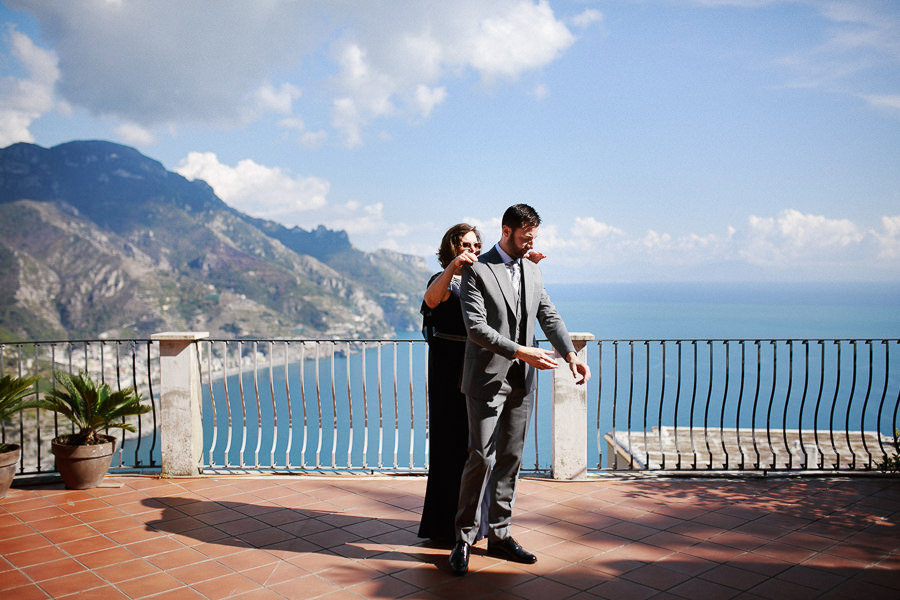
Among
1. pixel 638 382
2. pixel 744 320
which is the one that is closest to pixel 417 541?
pixel 638 382

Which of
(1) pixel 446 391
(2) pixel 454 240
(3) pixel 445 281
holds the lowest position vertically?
(1) pixel 446 391

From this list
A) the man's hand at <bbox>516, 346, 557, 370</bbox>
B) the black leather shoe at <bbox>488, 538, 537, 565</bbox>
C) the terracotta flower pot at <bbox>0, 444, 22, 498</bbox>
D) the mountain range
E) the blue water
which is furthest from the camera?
the blue water

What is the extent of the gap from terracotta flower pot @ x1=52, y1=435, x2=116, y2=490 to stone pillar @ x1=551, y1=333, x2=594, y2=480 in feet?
10.8

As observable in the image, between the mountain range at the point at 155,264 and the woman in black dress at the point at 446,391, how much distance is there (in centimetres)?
7579

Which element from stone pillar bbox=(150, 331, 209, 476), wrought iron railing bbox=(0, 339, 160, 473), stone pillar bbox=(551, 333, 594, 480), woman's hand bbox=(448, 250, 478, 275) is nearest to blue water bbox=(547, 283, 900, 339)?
wrought iron railing bbox=(0, 339, 160, 473)

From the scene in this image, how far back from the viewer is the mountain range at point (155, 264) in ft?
260

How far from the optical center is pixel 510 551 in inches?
119

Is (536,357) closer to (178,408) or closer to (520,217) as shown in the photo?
(520,217)

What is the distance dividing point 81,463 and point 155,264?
108 metres

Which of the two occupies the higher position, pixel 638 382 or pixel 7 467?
pixel 7 467

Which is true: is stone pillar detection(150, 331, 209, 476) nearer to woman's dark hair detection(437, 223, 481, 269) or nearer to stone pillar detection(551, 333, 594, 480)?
woman's dark hair detection(437, 223, 481, 269)

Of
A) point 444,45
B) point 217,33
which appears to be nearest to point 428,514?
point 217,33

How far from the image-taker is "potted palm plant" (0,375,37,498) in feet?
13.5

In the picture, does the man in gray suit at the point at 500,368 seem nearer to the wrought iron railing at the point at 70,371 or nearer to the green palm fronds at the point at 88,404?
the wrought iron railing at the point at 70,371
